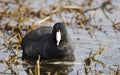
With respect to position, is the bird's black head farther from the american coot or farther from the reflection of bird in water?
the reflection of bird in water

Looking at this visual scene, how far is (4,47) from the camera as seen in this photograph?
8086 mm

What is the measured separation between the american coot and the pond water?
0.15m

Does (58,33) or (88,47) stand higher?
(58,33)

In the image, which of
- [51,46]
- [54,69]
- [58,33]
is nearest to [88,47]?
[51,46]

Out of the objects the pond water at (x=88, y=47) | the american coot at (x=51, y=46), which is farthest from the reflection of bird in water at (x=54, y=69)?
the american coot at (x=51, y=46)

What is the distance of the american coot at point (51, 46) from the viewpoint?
25.2 feet

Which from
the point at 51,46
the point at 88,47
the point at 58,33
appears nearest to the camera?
the point at 58,33

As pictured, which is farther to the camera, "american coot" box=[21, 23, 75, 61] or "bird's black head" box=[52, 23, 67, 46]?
"american coot" box=[21, 23, 75, 61]

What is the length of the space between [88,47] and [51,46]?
850mm

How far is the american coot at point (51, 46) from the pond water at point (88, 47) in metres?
0.15

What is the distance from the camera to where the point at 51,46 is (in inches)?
306

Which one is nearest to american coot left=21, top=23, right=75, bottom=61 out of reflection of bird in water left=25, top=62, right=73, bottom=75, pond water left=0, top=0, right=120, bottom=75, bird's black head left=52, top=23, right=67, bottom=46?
bird's black head left=52, top=23, right=67, bottom=46

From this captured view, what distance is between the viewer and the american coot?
25.2ft

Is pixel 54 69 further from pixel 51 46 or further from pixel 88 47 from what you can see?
pixel 88 47
